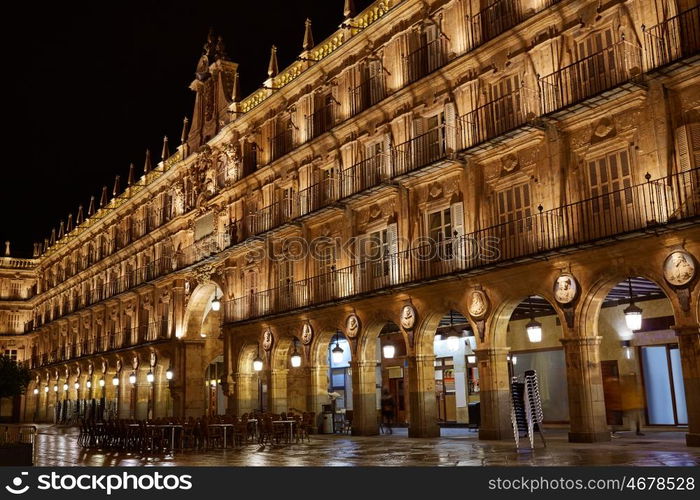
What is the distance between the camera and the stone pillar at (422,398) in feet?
74.1

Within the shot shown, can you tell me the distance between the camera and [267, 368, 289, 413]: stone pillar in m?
29.7

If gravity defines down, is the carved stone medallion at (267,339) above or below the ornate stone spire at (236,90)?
below

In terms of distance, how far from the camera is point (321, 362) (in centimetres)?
2786

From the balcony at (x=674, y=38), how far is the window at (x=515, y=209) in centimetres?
480

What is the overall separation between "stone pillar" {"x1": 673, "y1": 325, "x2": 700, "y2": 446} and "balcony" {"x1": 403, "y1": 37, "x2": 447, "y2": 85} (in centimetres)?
1144

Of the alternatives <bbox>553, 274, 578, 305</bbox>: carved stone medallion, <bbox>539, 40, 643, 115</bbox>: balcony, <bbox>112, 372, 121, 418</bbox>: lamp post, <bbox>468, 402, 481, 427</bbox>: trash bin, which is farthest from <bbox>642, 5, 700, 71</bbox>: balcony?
<bbox>112, 372, 121, 418</bbox>: lamp post

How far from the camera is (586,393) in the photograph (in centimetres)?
→ 1784

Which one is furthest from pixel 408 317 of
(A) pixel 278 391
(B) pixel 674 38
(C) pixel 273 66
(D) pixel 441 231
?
(C) pixel 273 66

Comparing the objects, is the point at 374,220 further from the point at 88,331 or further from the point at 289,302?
the point at 88,331

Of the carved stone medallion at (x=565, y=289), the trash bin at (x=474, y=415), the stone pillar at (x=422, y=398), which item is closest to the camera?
the carved stone medallion at (x=565, y=289)

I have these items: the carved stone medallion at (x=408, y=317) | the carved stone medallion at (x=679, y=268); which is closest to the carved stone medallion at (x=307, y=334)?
the carved stone medallion at (x=408, y=317)

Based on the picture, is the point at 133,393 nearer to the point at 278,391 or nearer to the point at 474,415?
the point at 278,391

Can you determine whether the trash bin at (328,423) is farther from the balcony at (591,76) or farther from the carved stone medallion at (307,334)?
the balcony at (591,76)
